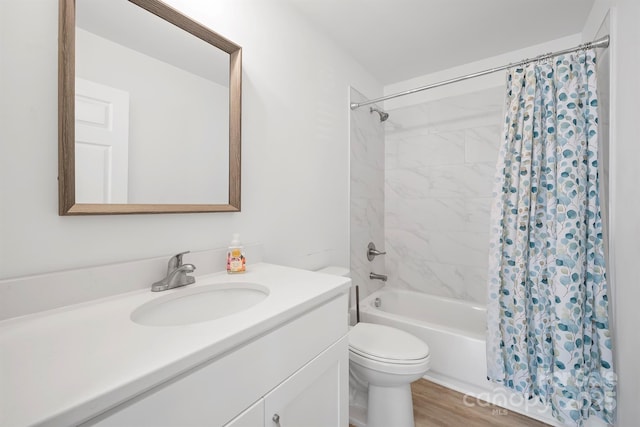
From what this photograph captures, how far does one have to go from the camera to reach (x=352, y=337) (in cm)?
151

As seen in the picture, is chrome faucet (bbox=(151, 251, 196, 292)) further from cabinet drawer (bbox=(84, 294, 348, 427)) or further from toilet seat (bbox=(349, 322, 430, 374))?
toilet seat (bbox=(349, 322, 430, 374))

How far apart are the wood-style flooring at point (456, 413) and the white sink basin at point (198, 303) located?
1.26m

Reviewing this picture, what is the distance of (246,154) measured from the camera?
1.30 m

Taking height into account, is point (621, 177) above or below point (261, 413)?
above

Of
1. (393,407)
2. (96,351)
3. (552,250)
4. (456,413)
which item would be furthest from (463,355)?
(96,351)

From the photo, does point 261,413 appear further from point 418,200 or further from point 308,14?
point 418,200

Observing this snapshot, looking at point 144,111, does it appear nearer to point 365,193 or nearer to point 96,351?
point 96,351

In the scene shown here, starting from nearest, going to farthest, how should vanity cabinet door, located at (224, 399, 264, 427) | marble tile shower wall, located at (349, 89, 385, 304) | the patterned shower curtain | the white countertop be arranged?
the white countertop → vanity cabinet door, located at (224, 399, 264, 427) → the patterned shower curtain → marble tile shower wall, located at (349, 89, 385, 304)

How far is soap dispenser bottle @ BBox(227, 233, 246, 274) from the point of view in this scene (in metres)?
1.12

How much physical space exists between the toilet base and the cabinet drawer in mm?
764

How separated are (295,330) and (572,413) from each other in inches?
58.6

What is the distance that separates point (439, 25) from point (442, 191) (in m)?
1.22

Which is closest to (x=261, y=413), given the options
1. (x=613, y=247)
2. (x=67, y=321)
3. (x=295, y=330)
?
(x=295, y=330)

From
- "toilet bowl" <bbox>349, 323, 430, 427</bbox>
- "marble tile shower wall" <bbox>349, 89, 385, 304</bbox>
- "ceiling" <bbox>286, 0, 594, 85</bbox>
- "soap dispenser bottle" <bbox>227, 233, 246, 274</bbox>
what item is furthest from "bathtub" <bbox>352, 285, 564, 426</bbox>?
"ceiling" <bbox>286, 0, 594, 85</bbox>
